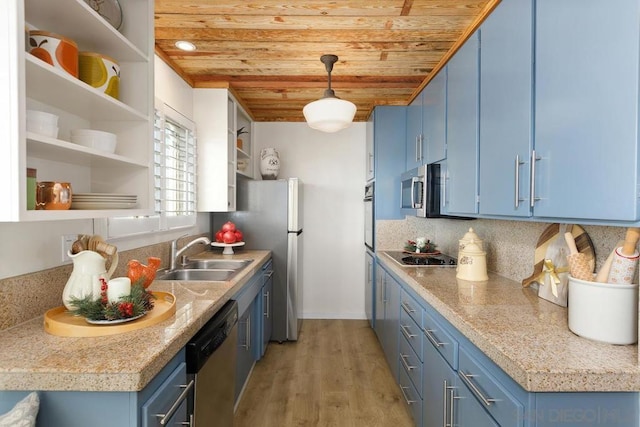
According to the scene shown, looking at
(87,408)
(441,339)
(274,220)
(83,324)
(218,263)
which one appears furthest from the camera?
(274,220)

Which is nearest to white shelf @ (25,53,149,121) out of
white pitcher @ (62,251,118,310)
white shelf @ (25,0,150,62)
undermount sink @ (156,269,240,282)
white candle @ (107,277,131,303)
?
white shelf @ (25,0,150,62)

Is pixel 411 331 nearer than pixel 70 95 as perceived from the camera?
No

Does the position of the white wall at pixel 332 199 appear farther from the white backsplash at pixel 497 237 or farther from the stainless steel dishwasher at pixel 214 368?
the stainless steel dishwasher at pixel 214 368

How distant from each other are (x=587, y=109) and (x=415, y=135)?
202 centimetres

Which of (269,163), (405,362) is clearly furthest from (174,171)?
(405,362)

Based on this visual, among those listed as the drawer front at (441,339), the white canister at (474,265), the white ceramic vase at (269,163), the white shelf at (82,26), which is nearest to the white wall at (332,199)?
the white ceramic vase at (269,163)

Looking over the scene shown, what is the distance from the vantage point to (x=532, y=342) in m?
1.11

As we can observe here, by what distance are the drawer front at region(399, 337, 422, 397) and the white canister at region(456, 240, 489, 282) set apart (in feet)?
1.76

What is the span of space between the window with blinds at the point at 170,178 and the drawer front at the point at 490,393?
5.71 ft

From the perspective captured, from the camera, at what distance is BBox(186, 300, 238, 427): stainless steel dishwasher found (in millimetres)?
1338

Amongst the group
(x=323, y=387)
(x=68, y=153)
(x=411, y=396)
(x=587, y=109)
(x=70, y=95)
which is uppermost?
(x=70, y=95)

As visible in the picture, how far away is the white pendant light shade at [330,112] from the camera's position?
6.64ft

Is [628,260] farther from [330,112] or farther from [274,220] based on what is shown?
[274,220]

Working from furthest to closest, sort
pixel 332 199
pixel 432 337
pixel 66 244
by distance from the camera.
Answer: pixel 332 199 → pixel 432 337 → pixel 66 244
